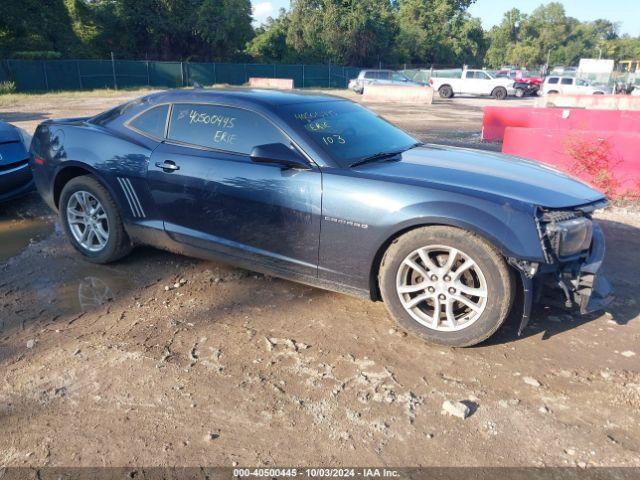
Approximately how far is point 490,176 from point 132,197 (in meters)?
2.78

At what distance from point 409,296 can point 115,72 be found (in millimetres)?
36231

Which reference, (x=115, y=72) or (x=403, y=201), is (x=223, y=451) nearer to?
(x=403, y=201)

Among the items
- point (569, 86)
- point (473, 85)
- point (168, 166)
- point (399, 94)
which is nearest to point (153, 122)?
point (168, 166)

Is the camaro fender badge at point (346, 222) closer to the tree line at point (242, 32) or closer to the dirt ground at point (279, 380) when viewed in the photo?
the dirt ground at point (279, 380)

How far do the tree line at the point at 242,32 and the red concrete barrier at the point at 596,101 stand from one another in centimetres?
3137

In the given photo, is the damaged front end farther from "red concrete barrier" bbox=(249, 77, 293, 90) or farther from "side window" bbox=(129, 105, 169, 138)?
"red concrete barrier" bbox=(249, 77, 293, 90)

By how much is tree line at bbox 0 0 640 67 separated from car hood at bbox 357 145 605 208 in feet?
122

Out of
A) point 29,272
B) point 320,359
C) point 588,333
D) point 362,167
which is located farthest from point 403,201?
point 29,272

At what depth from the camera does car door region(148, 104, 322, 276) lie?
352 centimetres

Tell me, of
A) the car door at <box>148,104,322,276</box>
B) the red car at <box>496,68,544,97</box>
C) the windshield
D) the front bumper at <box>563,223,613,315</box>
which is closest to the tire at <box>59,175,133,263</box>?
the car door at <box>148,104,322,276</box>

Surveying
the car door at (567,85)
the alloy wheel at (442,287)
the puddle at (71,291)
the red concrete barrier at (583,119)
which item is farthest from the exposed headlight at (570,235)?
the car door at (567,85)

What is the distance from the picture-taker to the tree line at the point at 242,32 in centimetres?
3631

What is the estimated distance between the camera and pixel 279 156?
11.4 ft

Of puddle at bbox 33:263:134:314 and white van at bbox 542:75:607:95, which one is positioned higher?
white van at bbox 542:75:607:95
